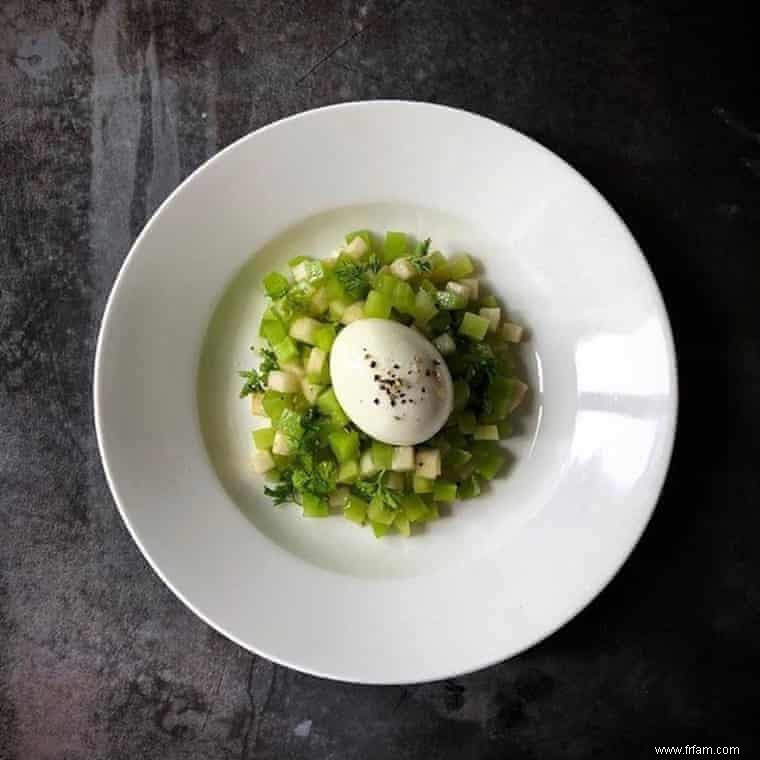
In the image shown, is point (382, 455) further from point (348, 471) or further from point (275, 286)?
point (275, 286)

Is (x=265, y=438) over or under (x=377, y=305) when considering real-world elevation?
under

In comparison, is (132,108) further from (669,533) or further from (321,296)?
(669,533)

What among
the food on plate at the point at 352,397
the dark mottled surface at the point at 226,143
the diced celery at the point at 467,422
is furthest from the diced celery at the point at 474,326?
the dark mottled surface at the point at 226,143

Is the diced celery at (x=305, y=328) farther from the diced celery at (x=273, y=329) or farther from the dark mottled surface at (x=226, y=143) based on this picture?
the dark mottled surface at (x=226, y=143)

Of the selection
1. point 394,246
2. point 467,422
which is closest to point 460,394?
point 467,422

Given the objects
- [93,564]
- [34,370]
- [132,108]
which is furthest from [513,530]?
[132,108]

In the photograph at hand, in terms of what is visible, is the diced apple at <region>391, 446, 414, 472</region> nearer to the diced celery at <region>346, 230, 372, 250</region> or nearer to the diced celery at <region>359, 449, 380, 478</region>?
the diced celery at <region>359, 449, 380, 478</region>
